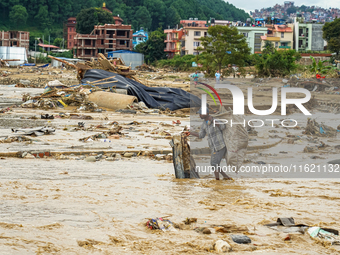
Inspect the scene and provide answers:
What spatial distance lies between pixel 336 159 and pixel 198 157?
2721 mm

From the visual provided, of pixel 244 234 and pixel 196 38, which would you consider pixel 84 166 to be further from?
pixel 196 38

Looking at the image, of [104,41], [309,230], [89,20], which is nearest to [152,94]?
[309,230]

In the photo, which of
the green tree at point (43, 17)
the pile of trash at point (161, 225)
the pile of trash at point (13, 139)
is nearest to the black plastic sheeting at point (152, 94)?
the pile of trash at point (13, 139)

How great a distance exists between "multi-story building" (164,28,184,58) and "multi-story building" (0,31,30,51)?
89.5 ft

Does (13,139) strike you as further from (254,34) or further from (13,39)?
(13,39)

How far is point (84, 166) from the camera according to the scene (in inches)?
284

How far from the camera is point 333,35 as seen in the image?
54.6 metres

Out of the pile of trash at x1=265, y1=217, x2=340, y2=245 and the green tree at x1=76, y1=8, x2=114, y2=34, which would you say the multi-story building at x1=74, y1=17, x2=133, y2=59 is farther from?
the pile of trash at x1=265, y1=217, x2=340, y2=245

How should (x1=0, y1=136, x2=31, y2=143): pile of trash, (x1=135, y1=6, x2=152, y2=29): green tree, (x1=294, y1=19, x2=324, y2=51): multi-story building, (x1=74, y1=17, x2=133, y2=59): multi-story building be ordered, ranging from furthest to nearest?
1. (x1=135, y1=6, x2=152, y2=29): green tree
2. (x1=74, y1=17, x2=133, y2=59): multi-story building
3. (x1=294, y1=19, x2=324, y2=51): multi-story building
4. (x1=0, y1=136, x2=31, y2=143): pile of trash

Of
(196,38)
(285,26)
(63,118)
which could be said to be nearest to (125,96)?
(63,118)

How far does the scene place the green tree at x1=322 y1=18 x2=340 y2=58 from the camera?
168ft

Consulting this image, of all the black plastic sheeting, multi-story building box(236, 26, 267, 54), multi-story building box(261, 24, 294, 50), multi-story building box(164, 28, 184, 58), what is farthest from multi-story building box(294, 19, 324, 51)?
the black plastic sheeting

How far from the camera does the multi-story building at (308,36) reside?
7094cm

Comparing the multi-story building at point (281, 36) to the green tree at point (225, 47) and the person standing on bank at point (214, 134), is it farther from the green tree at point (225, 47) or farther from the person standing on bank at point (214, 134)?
the person standing on bank at point (214, 134)
